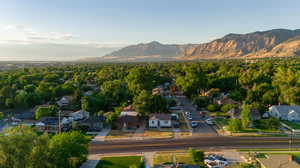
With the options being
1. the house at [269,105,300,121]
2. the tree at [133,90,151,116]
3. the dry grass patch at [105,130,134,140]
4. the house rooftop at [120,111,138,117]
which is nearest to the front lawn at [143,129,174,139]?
the dry grass patch at [105,130,134,140]

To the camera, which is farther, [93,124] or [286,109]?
[286,109]

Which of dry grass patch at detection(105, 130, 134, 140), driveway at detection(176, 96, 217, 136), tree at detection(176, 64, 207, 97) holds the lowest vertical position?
dry grass patch at detection(105, 130, 134, 140)

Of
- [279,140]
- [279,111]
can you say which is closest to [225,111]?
[279,111]

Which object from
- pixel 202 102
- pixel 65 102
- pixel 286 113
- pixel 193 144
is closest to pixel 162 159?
pixel 193 144

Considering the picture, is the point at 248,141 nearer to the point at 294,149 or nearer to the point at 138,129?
the point at 294,149

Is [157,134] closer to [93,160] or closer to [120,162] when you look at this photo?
[120,162]

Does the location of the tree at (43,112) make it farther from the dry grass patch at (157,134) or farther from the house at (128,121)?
the dry grass patch at (157,134)

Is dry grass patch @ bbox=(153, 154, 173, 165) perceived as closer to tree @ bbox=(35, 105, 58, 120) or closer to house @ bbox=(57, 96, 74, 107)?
tree @ bbox=(35, 105, 58, 120)
